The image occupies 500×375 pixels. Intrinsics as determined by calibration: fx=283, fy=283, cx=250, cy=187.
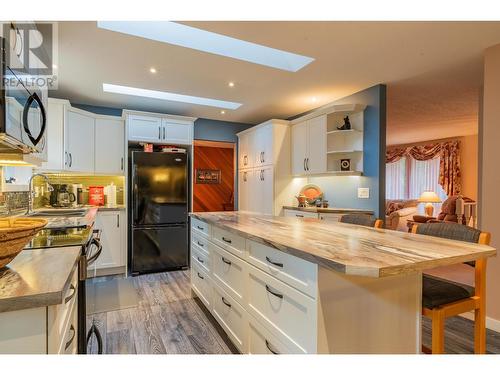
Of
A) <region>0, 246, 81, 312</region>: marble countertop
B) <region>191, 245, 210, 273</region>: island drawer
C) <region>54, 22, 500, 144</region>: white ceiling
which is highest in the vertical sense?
<region>54, 22, 500, 144</region>: white ceiling

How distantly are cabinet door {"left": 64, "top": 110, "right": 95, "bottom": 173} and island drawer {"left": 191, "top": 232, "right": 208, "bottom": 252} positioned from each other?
2.01 metres

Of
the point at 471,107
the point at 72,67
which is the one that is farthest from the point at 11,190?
the point at 471,107

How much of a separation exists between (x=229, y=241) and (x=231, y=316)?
522 mm

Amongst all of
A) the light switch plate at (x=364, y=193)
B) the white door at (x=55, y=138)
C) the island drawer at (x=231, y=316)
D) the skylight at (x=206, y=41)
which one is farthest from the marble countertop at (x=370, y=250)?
the white door at (x=55, y=138)

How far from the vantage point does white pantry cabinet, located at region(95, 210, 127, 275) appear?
3812 mm

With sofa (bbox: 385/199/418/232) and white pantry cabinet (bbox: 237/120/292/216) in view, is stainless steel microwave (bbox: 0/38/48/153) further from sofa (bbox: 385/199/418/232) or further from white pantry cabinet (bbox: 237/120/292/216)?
sofa (bbox: 385/199/418/232)

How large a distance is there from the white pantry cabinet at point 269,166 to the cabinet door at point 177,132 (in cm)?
114

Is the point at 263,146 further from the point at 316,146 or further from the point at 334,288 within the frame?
the point at 334,288

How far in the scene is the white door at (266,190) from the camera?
445 cm

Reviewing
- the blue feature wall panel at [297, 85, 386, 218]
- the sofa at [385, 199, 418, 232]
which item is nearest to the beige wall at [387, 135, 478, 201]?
the sofa at [385, 199, 418, 232]

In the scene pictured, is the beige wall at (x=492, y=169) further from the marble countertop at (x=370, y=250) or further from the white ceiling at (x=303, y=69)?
the marble countertop at (x=370, y=250)

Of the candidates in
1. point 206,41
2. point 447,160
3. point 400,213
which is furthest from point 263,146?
point 447,160
